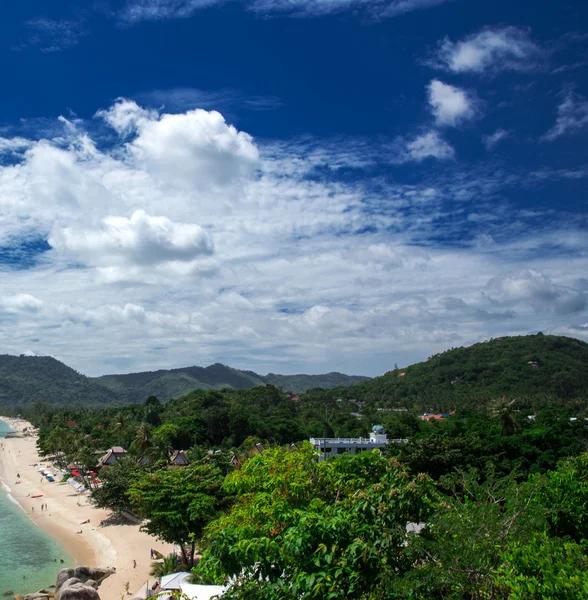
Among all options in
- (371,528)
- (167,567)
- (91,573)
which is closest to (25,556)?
(91,573)

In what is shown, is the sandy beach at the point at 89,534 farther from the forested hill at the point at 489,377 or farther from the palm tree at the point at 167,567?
the forested hill at the point at 489,377

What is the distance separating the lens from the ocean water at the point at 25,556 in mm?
22844

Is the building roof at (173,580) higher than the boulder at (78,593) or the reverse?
higher

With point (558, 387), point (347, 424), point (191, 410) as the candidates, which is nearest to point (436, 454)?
point (347, 424)

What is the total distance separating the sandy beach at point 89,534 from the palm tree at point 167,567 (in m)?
0.35

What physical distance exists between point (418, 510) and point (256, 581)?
2766mm

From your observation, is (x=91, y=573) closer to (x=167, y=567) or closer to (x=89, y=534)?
(x=167, y=567)

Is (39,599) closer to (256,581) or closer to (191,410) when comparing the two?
(256,581)

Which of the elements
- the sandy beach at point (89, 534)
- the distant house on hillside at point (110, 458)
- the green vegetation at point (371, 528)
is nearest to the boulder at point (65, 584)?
the sandy beach at point (89, 534)

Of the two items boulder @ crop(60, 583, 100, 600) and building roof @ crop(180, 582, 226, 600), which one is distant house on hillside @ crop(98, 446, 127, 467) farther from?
building roof @ crop(180, 582, 226, 600)

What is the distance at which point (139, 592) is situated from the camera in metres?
19.5

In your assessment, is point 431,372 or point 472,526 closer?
point 472,526

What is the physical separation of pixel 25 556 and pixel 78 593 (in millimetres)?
10651

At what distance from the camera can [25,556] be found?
26922mm
